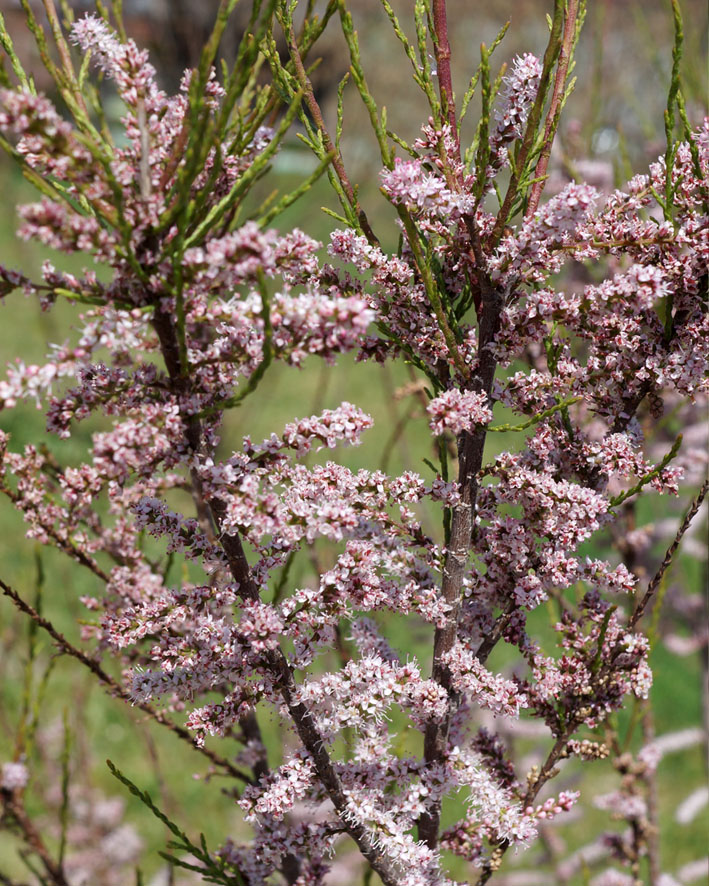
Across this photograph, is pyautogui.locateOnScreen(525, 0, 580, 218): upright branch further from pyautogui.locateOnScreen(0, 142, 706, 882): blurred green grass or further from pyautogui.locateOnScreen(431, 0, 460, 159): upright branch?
pyautogui.locateOnScreen(0, 142, 706, 882): blurred green grass

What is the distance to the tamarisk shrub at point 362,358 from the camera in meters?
1.21

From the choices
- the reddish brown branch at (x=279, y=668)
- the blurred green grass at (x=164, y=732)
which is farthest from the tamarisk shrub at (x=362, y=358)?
the blurred green grass at (x=164, y=732)

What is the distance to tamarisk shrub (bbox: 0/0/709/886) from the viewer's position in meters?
1.21

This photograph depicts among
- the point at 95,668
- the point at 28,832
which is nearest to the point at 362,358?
the point at 95,668

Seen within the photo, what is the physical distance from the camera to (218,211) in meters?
1.24

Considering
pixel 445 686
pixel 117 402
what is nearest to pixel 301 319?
pixel 117 402

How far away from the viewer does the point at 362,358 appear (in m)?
1.57

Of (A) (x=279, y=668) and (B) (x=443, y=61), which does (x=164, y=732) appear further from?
(B) (x=443, y=61)

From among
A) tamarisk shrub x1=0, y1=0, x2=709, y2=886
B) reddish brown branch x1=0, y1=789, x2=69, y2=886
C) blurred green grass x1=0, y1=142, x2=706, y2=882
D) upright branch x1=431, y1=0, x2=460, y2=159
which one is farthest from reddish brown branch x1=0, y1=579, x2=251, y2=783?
upright branch x1=431, y1=0, x2=460, y2=159

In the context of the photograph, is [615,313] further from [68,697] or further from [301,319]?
[68,697]

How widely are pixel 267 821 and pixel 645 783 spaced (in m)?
1.85

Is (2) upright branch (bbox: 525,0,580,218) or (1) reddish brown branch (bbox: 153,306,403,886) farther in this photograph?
(2) upright branch (bbox: 525,0,580,218)

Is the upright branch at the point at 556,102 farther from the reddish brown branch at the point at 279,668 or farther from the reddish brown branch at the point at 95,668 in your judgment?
the reddish brown branch at the point at 95,668

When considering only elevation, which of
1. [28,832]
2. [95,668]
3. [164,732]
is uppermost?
[164,732]
